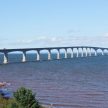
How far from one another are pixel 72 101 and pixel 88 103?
2.24 metres

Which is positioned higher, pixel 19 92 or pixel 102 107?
pixel 19 92

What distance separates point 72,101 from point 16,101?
18.3 m

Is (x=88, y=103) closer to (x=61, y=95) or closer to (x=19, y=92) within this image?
(x=61, y=95)

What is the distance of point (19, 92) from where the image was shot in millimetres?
28672

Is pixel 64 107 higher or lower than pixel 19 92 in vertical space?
lower

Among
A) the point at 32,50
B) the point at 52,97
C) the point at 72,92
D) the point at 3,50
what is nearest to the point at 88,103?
the point at 52,97

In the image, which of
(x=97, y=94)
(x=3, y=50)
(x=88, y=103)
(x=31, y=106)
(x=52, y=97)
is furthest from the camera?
(x=3, y=50)

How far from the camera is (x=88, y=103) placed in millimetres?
44219

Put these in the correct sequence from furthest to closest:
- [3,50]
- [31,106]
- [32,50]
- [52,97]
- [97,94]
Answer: [32,50] → [3,50] → [97,94] → [52,97] → [31,106]

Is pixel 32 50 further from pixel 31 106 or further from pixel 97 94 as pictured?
pixel 31 106

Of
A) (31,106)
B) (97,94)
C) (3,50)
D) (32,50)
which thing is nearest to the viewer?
(31,106)

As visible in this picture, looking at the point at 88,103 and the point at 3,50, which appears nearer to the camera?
the point at 88,103

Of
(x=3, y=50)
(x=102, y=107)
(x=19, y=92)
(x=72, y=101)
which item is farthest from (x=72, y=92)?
(x=3, y=50)

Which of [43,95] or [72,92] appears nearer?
[43,95]
